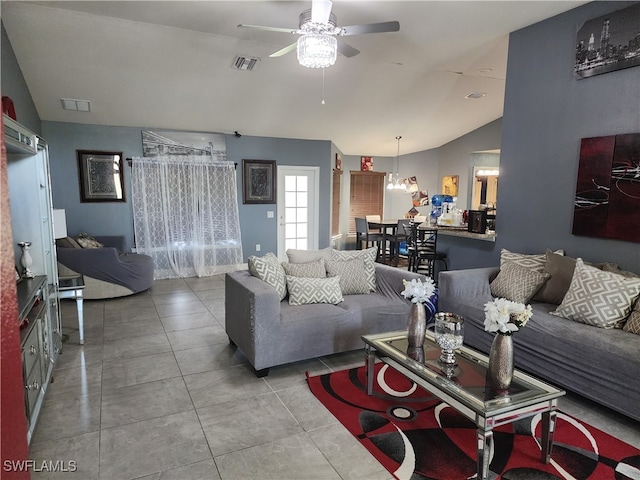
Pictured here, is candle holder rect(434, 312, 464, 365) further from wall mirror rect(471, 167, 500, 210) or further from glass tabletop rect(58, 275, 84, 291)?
wall mirror rect(471, 167, 500, 210)

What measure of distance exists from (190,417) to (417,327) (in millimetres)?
1558

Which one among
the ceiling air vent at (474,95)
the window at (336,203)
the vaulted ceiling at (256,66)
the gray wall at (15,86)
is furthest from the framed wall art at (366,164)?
the gray wall at (15,86)

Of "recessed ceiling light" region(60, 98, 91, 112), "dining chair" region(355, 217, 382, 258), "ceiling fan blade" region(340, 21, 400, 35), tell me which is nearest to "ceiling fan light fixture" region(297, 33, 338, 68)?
"ceiling fan blade" region(340, 21, 400, 35)

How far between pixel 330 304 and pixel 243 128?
439 centimetres

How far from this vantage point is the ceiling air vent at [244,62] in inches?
178

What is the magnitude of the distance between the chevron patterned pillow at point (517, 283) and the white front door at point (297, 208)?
14.8 feet

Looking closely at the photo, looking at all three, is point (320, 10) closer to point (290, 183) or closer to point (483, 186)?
point (290, 183)

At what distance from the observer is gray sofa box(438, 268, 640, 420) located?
2.35 metres

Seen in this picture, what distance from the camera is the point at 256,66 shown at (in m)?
4.79

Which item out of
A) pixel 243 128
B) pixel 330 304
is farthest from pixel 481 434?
pixel 243 128

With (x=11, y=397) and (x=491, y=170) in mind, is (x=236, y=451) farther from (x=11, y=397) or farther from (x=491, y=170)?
(x=491, y=170)

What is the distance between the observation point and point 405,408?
2576mm

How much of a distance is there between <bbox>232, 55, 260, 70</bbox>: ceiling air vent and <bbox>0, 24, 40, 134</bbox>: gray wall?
2.19 meters

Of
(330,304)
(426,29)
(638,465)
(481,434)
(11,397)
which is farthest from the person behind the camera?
(426,29)
